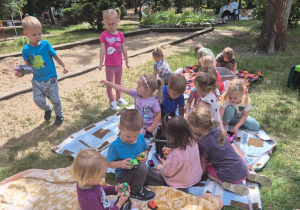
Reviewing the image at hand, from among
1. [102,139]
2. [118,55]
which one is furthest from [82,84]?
[102,139]

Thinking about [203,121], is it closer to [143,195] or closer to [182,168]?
[182,168]

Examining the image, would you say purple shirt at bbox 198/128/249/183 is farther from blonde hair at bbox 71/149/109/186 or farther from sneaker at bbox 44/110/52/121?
sneaker at bbox 44/110/52/121

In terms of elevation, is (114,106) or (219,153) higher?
(219,153)

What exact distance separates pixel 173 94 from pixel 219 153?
1.18 metres

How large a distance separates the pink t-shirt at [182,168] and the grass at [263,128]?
734 millimetres

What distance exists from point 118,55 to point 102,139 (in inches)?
64.0

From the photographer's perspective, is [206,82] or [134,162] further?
[206,82]

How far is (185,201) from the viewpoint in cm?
244

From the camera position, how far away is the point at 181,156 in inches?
93.9

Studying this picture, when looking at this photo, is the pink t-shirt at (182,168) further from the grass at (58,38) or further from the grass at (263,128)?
the grass at (58,38)

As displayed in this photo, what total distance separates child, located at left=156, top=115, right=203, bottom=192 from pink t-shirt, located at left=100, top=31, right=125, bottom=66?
2.34m

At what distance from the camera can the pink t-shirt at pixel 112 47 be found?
170 inches

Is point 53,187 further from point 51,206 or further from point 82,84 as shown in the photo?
point 82,84

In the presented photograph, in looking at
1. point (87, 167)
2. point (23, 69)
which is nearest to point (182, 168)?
point (87, 167)
